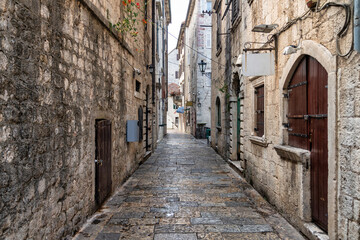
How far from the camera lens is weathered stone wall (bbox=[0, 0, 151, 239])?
2191mm

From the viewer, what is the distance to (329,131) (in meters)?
2.99

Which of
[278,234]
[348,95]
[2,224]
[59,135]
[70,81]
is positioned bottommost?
[278,234]

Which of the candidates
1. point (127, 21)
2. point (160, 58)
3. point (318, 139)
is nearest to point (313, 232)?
point (318, 139)

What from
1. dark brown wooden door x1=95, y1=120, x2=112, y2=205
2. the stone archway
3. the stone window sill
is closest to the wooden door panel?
the stone archway

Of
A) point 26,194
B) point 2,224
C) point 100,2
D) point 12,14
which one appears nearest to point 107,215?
point 26,194

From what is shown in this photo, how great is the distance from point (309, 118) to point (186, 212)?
2.40 metres

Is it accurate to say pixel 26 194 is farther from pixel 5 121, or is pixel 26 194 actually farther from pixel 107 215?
pixel 107 215

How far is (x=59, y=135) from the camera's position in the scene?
3.14 meters

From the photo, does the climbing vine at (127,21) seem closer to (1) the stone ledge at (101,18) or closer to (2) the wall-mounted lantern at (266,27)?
(1) the stone ledge at (101,18)

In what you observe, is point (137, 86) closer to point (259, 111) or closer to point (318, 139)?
point (259, 111)

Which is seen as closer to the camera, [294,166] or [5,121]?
[5,121]

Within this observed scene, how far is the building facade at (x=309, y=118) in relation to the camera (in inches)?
105

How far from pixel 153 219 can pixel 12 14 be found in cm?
325

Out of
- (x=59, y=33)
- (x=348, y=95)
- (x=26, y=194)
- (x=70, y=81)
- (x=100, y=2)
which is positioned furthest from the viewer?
(x=100, y=2)
